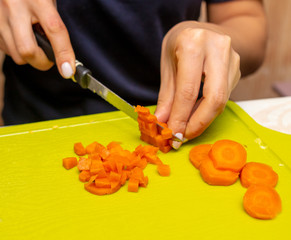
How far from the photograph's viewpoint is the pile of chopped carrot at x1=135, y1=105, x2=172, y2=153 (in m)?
1.03

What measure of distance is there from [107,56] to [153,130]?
53 cm

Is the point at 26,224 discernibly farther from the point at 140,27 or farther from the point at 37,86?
the point at 140,27

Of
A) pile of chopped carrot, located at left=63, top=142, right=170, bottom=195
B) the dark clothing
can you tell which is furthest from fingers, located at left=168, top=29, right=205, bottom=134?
the dark clothing

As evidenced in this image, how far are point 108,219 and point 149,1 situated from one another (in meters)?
0.92

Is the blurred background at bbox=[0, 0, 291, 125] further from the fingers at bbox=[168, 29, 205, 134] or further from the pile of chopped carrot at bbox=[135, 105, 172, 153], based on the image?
the pile of chopped carrot at bbox=[135, 105, 172, 153]

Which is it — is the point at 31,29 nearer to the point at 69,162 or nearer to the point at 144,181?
the point at 69,162

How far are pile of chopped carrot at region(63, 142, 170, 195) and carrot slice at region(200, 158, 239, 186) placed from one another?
10 cm

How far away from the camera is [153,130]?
1.06 meters

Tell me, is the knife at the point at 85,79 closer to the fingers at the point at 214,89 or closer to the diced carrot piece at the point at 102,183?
the fingers at the point at 214,89

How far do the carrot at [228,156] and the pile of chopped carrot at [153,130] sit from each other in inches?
5.7

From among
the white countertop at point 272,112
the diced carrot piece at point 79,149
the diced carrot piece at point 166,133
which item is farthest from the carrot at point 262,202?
the diced carrot piece at point 79,149

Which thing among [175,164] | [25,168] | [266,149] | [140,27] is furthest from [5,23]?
[266,149]

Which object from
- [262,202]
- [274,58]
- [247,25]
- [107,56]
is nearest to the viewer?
[262,202]

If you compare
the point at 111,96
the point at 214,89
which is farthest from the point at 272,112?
the point at 111,96
